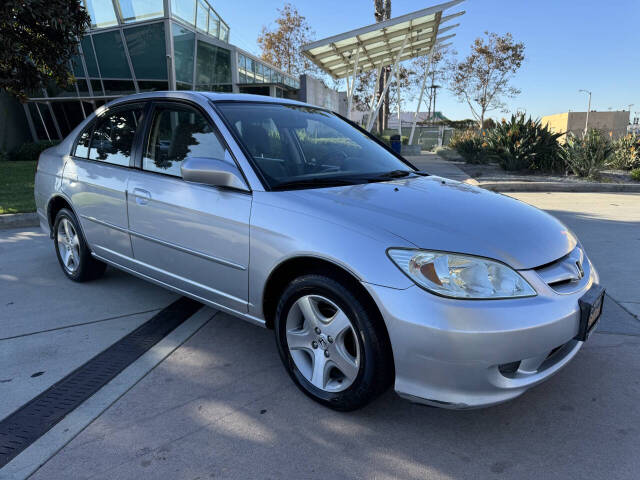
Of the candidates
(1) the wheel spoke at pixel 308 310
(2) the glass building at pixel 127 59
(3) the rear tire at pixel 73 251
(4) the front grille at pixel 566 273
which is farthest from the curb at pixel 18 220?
(2) the glass building at pixel 127 59

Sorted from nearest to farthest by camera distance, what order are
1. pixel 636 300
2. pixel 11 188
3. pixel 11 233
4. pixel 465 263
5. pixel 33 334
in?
pixel 465 263 → pixel 33 334 → pixel 636 300 → pixel 11 233 → pixel 11 188

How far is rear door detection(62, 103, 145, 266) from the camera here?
3568 millimetres

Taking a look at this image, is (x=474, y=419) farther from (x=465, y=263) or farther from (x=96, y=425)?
(x=96, y=425)

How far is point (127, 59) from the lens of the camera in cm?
1922

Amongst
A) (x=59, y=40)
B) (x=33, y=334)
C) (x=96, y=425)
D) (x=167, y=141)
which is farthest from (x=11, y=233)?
(x=59, y=40)

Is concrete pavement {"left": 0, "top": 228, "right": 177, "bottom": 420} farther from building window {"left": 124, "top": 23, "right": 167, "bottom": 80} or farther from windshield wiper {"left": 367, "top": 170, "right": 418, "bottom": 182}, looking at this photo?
building window {"left": 124, "top": 23, "right": 167, "bottom": 80}

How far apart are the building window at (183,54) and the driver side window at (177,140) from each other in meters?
17.5

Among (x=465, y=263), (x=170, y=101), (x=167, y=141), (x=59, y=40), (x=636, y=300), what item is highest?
(x=59, y=40)

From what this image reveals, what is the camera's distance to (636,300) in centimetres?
390

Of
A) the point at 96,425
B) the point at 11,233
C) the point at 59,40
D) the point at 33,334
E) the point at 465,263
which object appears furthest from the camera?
the point at 59,40

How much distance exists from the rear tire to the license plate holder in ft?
12.2

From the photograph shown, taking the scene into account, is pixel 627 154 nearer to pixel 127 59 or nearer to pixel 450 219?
pixel 450 219

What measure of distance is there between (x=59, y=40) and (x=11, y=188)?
11.5 ft

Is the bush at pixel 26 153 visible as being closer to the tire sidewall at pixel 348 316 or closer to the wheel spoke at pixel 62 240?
the wheel spoke at pixel 62 240
